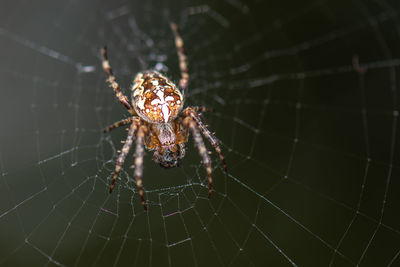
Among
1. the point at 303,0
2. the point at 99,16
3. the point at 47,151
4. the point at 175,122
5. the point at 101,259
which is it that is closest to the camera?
the point at 175,122

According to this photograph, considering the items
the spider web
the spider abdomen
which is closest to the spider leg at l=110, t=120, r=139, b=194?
the spider abdomen

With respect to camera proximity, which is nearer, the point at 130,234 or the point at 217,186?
the point at 130,234

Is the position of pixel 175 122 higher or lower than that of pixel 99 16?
lower

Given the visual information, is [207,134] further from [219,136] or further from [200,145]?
[219,136]

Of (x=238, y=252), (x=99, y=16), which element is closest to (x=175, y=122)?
(x=238, y=252)

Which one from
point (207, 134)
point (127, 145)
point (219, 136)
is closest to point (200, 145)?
point (207, 134)

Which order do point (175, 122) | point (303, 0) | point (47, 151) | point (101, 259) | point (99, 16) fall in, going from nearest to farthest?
1. point (175, 122)
2. point (101, 259)
3. point (47, 151)
4. point (303, 0)
5. point (99, 16)

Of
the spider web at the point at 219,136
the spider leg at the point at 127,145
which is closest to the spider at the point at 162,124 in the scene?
the spider leg at the point at 127,145

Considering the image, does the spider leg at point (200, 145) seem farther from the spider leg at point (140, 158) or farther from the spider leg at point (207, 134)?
the spider leg at point (140, 158)

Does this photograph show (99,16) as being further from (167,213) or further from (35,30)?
(167,213)
